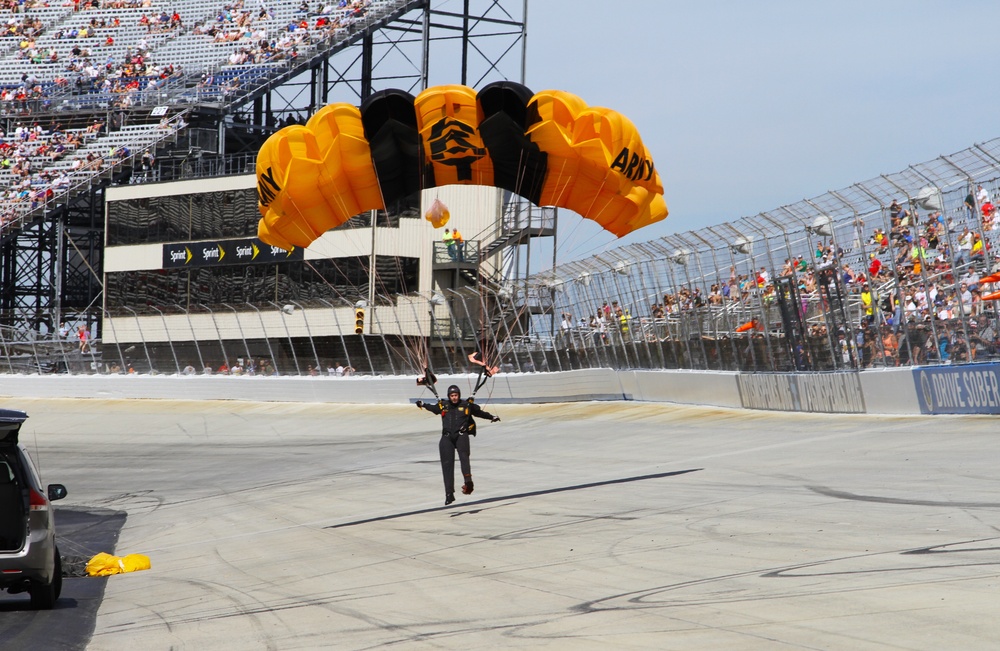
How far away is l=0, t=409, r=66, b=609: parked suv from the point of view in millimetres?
9102

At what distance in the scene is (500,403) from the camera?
33.6 m

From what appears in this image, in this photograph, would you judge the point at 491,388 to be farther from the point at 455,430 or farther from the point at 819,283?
the point at 455,430

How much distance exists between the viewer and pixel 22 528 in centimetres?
927

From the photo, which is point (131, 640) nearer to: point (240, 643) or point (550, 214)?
point (240, 643)

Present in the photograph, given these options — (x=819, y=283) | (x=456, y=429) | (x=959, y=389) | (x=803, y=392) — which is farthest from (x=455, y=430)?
(x=803, y=392)

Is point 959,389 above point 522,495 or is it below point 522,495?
above

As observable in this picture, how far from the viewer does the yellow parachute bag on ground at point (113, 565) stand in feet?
40.6

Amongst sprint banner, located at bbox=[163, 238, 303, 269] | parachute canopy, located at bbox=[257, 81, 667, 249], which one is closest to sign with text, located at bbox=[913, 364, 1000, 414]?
parachute canopy, located at bbox=[257, 81, 667, 249]

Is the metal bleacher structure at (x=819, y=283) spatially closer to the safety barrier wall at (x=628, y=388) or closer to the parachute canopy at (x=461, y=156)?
the safety barrier wall at (x=628, y=388)

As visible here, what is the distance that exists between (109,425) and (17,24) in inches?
1265

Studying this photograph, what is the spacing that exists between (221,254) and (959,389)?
35868 mm

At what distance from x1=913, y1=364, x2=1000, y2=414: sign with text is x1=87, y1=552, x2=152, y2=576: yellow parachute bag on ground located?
36.5ft

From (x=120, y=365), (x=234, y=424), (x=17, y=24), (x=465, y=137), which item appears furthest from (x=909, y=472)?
(x=17, y=24)

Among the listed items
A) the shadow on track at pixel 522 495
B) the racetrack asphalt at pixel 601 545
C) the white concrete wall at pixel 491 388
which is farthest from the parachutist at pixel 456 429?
the white concrete wall at pixel 491 388
